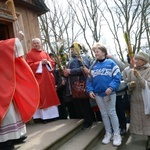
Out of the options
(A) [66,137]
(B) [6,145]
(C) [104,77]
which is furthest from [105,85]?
(B) [6,145]

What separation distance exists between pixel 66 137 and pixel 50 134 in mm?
280

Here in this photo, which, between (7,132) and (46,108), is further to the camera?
(46,108)

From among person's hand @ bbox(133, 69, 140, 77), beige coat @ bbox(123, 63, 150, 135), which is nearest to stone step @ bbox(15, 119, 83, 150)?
beige coat @ bbox(123, 63, 150, 135)

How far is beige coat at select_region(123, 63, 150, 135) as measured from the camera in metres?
3.88

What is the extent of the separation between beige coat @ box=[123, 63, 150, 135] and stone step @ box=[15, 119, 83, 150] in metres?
1.09

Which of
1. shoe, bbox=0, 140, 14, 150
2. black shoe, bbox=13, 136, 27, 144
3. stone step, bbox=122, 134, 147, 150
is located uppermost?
shoe, bbox=0, 140, 14, 150

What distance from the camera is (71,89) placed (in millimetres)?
4523

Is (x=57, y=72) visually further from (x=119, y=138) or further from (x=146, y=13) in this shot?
(x=146, y=13)

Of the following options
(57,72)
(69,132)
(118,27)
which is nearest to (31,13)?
(57,72)

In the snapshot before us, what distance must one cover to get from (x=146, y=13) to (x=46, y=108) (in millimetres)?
14288

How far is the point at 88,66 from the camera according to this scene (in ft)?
14.3

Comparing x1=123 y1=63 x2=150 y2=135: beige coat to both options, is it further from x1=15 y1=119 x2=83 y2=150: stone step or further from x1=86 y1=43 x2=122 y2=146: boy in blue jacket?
x1=15 y1=119 x2=83 y2=150: stone step

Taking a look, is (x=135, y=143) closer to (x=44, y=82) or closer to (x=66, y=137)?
(x=66, y=137)

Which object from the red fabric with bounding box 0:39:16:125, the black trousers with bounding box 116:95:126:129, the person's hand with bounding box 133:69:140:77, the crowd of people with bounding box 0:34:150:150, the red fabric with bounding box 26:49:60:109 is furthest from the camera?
the red fabric with bounding box 26:49:60:109
